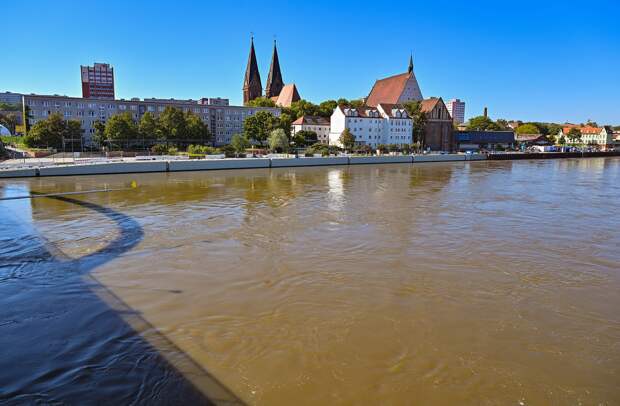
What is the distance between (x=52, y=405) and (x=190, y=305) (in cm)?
310

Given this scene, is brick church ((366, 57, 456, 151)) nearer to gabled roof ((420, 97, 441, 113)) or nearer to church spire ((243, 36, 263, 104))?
gabled roof ((420, 97, 441, 113))

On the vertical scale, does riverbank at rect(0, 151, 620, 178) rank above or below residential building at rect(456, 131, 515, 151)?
below

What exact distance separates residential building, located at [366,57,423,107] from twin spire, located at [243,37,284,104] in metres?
23.5

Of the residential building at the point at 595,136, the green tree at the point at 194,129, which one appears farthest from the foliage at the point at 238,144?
the residential building at the point at 595,136

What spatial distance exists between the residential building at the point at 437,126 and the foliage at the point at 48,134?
2402 inches

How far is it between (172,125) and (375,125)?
118ft

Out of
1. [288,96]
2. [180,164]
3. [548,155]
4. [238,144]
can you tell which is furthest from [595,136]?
[180,164]

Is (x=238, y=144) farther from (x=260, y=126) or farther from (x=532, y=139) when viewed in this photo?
(x=532, y=139)

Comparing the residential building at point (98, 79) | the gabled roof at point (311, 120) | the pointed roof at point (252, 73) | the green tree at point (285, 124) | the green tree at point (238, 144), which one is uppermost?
the residential building at point (98, 79)

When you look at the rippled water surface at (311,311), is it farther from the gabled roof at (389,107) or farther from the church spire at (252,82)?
the church spire at (252,82)

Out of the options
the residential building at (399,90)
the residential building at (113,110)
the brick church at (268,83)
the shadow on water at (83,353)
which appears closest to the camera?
the shadow on water at (83,353)

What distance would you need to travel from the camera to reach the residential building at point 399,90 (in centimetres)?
8946

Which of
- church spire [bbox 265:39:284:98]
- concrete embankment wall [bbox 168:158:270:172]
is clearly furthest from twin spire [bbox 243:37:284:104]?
concrete embankment wall [bbox 168:158:270:172]

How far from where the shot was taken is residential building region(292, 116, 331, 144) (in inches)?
3078
